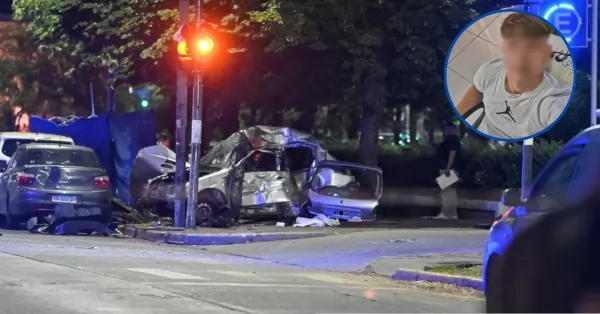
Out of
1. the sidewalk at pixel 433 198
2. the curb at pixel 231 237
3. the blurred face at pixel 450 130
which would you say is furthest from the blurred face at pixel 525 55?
the sidewalk at pixel 433 198

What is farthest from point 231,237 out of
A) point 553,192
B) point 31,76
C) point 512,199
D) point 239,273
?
point 31,76

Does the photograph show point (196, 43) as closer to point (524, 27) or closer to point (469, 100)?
point (469, 100)

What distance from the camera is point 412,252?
15.3 m

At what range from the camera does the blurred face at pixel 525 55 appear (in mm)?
10547

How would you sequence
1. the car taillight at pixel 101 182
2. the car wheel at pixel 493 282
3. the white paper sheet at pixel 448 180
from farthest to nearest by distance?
the white paper sheet at pixel 448 180
the car taillight at pixel 101 182
the car wheel at pixel 493 282

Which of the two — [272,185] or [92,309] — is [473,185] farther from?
[92,309]

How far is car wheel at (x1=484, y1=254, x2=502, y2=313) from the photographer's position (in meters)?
7.24

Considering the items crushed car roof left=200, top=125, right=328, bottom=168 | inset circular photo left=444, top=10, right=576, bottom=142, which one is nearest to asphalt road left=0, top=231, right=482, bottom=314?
inset circular photo left=444, top=10, right=576, bottom=142

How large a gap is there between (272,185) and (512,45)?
926cm

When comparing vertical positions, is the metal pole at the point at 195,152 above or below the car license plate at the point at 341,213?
above

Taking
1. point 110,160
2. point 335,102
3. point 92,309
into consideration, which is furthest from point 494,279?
point 110,160

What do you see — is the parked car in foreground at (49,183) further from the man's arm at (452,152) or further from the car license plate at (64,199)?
the man's arm at (452,152)

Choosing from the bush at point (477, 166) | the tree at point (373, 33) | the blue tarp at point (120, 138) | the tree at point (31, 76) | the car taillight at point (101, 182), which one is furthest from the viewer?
the tree at point (31, 76)

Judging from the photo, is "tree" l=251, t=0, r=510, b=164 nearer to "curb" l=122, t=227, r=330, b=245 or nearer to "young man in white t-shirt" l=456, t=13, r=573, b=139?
"curb" l=122, t=227, r=330, b=245
